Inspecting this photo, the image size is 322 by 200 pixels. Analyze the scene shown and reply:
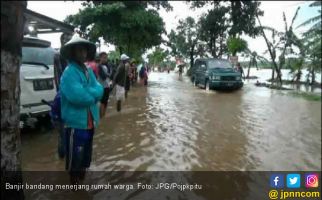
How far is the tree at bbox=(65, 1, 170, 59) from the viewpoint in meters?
20.5

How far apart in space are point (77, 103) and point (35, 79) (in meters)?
3.00

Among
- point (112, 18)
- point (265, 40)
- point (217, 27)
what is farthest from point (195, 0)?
point (112, 18)

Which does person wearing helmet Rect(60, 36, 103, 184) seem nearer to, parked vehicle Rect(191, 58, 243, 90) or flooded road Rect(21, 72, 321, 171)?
flooded road Rect(21, 72, 321, 171)

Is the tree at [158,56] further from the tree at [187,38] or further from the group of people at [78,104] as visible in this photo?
the group of people at [78,104]

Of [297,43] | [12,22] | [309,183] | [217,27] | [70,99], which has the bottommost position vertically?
[309,183]

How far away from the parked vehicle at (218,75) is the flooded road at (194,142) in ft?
23.5

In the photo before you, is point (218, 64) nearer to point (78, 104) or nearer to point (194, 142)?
point (194, 142)

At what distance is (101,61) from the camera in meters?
7.61

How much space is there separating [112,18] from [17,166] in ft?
64.6

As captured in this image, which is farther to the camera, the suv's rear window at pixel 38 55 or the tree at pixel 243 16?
the tree at pixel 243 16

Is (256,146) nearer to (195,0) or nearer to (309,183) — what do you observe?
(309,183)

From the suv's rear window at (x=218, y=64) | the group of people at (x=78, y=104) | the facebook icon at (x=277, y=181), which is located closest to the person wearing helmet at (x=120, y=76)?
the group of people at (x=78, y=104)

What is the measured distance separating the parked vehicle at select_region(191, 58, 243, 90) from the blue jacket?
15018mm

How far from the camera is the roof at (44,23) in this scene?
380 inches
